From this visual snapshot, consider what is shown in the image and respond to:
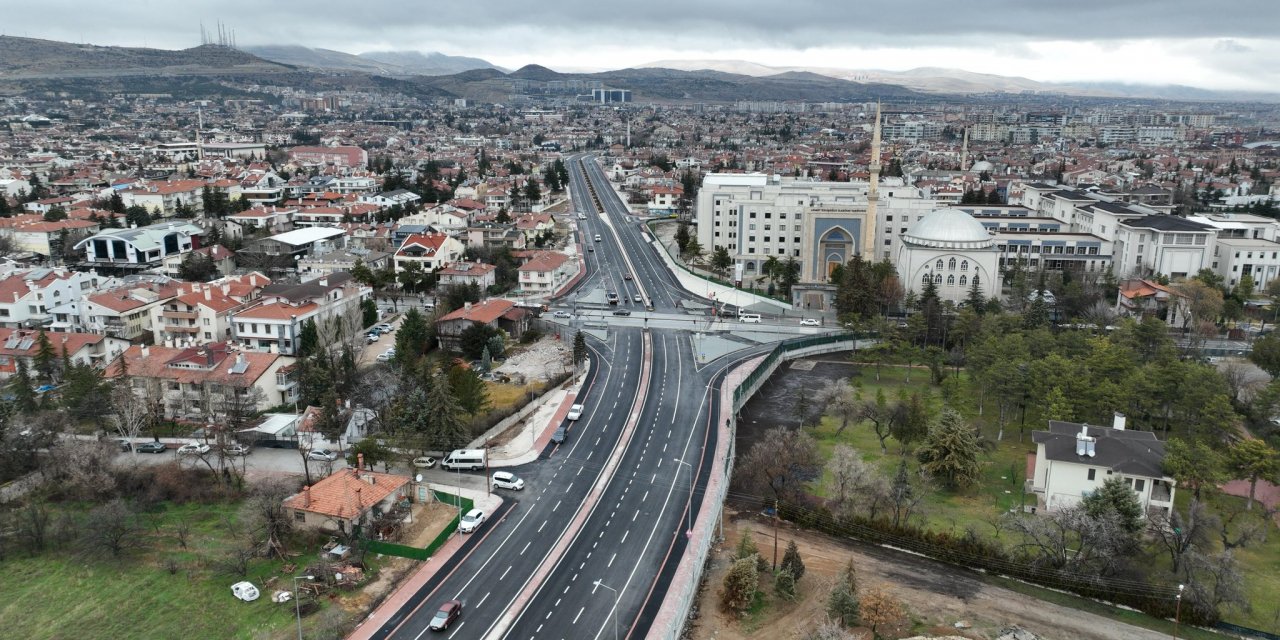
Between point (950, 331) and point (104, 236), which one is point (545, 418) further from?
point (104, 236)

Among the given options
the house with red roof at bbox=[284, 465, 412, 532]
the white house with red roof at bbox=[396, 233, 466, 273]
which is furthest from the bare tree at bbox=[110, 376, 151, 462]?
the white house with red roof at bbox=[396, 233, 466, 273]

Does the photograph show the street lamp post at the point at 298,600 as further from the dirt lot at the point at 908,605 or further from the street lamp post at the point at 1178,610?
the street lamp post at the point at 1178,610

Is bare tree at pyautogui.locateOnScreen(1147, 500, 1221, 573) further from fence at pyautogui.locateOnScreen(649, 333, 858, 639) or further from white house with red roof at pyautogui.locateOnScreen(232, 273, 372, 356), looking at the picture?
white house with red roof at pyautogui.locateOnScreen(232, 273, 372, 356)

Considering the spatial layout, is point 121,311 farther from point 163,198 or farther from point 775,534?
point 163,198

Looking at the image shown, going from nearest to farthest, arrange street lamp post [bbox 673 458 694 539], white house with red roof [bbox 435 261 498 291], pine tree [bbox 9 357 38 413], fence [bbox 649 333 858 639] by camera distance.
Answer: fence [bbox 649 333 858 639] → street lamp post [bbox 673 458 694 539] → pine tree [bbox 9 357 38 413] → white house with red roof [bbox 435 261 498 291]

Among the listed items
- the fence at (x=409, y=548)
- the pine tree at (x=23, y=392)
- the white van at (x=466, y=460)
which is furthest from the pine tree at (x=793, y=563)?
the pine tree at (x=23, y=392)

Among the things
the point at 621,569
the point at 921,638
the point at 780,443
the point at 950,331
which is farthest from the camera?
the point at 950,331

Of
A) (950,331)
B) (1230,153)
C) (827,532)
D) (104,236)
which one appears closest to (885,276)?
(950,331)
